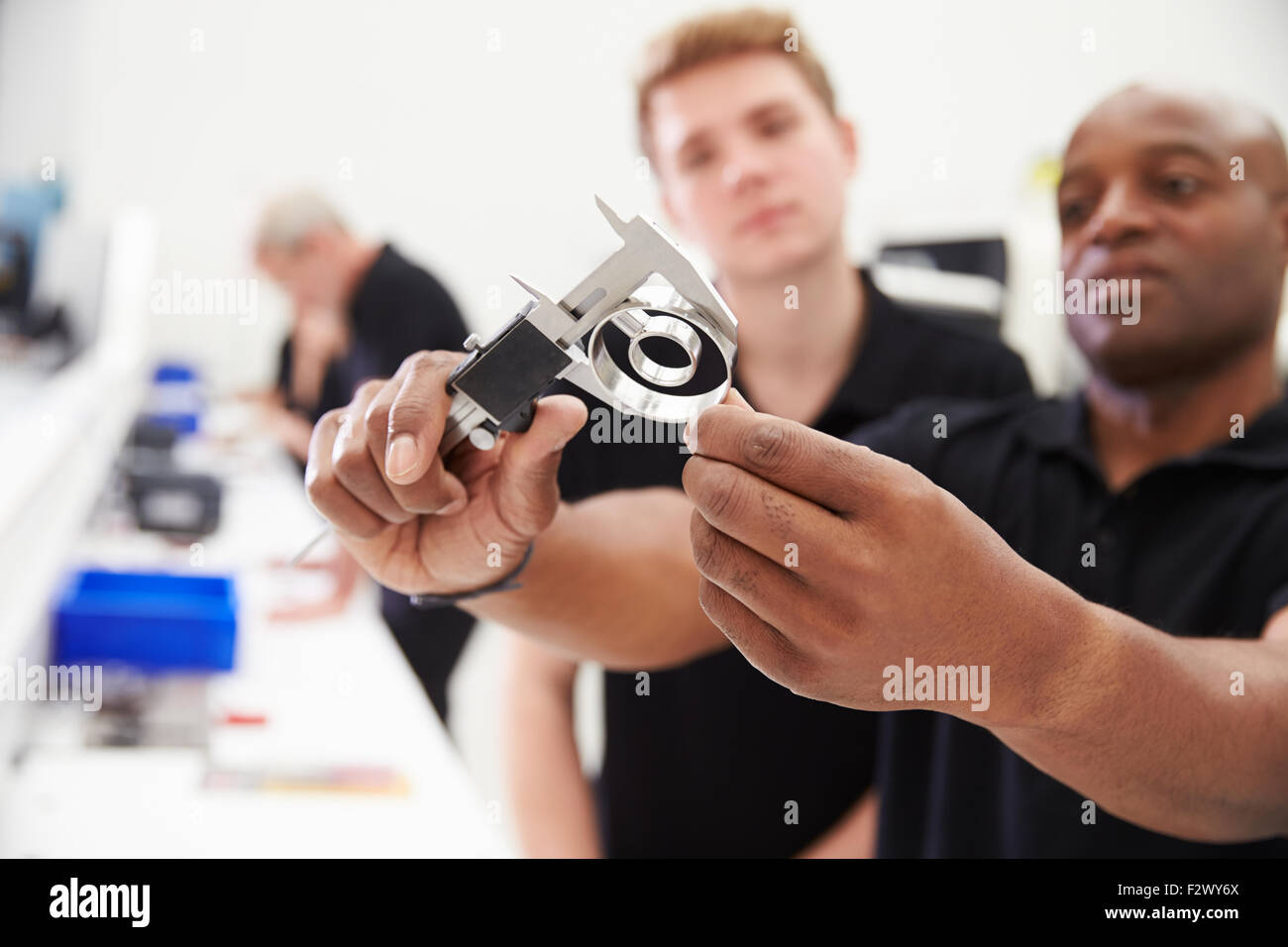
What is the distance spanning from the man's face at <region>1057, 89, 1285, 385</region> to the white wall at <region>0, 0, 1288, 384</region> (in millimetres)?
1611

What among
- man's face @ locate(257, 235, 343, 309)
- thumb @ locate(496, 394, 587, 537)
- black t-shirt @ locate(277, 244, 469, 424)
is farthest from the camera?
man's face @ locate(257, 235, 343, 309)

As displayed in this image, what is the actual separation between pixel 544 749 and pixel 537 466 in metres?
0.56

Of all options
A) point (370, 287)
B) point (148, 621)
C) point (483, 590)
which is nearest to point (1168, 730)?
point (483, 590)

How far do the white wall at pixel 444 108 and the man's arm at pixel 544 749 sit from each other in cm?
139

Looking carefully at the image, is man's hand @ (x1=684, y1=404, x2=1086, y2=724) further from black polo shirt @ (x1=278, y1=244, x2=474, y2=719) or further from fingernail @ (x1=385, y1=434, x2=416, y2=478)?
black polo shirt @ (x1=278, y1=244, x2=474, y2=719)

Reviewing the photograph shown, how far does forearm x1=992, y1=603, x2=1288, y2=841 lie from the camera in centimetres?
36

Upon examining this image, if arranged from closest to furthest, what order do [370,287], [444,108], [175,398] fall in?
1. [370,287]
2. [175,398]
3. [444,108]

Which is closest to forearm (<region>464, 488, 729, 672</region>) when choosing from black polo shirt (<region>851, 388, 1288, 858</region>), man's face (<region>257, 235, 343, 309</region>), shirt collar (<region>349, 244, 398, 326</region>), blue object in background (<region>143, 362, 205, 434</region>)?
black polo shirt (<region>851, 388, 1288, 858</region>)

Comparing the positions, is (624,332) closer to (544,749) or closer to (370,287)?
(544,749)

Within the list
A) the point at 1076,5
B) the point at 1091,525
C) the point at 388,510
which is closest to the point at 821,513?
the point at 388,510

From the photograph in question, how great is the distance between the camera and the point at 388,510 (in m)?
0.43

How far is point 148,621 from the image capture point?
807 mm

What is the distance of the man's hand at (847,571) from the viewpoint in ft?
1.01

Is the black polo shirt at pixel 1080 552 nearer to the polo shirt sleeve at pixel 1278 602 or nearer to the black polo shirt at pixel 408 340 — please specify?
the polo shirt sleeve at pixel 1278 602
